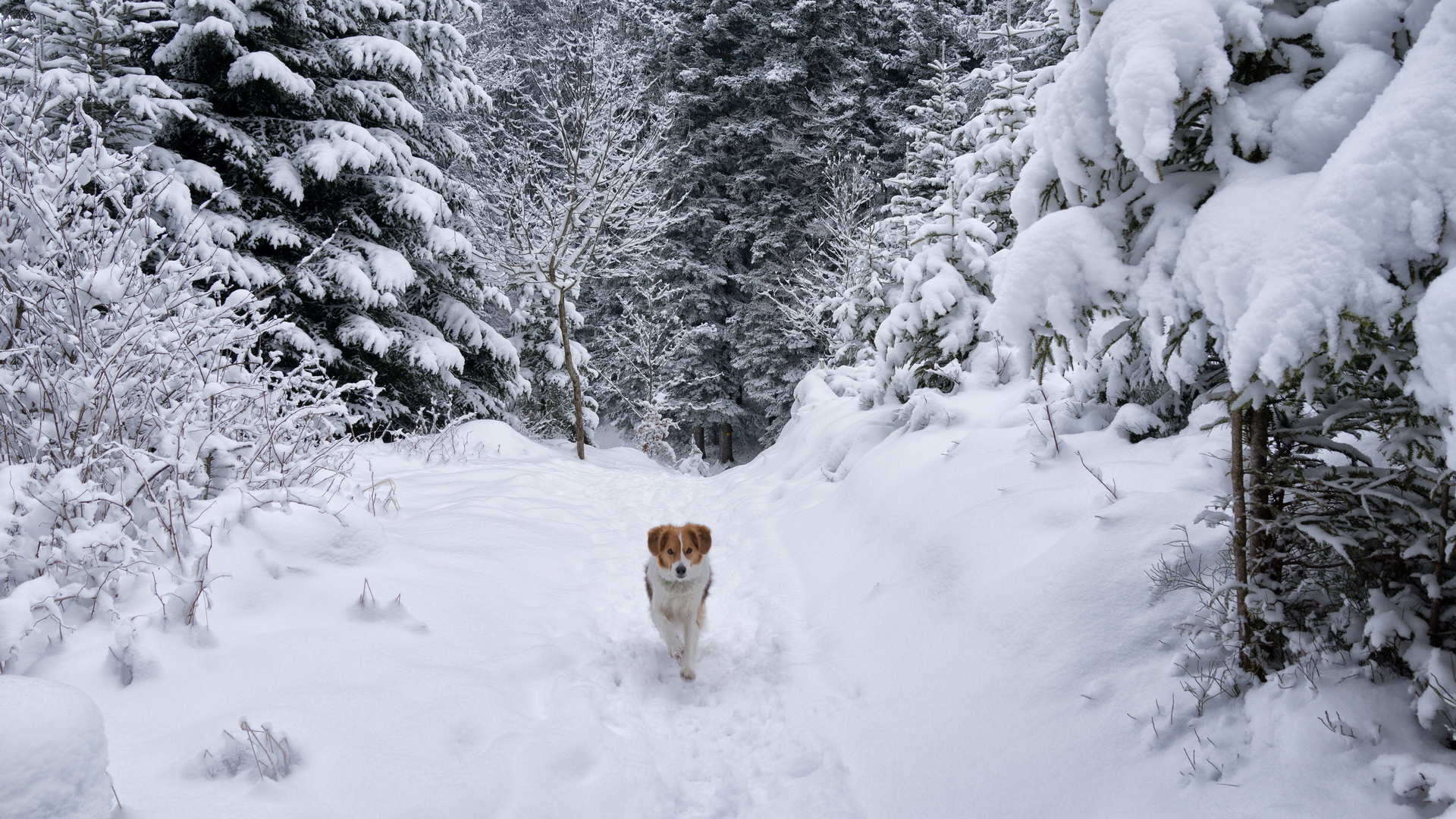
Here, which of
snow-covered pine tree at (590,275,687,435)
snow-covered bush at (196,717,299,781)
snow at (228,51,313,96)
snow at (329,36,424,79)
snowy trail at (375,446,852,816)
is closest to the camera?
snow-covered bush at (196,717,299,781)

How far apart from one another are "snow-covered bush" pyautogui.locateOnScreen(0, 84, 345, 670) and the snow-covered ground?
322 mm

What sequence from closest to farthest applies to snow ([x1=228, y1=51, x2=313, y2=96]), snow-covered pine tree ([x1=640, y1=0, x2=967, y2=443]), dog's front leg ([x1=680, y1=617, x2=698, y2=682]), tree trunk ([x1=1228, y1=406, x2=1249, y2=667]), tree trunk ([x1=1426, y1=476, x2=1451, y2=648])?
1. tree trunk ([x1=1426, y1=476, x2=1451, y2=648])
2. tree trunk ([x1=1228, y1=406, x2=1249, y2=667])
3. dog's front leg ([x1=680, y1=617, x2=698, y2=682])
4. snow ([x1=228, y1=51, x2=313, y2=96])
5. snow-covered pine tree ([x1=640, y1=0, x2=967, y2=443])

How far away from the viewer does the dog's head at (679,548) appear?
357cm

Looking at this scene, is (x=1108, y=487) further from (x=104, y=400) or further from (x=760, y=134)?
(x=760, y=134)

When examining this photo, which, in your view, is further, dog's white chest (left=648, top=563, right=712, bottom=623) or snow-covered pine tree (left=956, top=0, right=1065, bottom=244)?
snow-covered pine tree (left=956, top=0, right=1065, bottom=244)

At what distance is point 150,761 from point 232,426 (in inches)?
94.9

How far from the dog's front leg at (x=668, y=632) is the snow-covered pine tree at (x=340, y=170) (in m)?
6.35

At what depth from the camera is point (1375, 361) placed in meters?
1.59

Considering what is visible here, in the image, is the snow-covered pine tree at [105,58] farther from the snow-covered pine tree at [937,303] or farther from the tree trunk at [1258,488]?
the tree trunk at [1258,488]

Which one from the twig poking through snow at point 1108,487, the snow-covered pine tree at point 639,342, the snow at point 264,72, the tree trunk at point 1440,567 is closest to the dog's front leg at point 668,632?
the twig poking through snow at point 1108,487

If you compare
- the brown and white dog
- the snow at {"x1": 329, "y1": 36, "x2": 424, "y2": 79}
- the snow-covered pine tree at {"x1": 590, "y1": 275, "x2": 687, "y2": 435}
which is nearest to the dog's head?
the brown and white dog

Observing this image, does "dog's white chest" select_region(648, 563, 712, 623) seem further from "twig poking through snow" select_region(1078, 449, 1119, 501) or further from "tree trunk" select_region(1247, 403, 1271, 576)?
"tree trunk" select_region(1247, 403, 1271, 576)

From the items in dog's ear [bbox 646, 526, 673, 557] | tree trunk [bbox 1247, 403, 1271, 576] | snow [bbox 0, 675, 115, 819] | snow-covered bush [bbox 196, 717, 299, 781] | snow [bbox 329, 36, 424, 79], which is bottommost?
dog's ear [bbox 646, 526, 673, 557]

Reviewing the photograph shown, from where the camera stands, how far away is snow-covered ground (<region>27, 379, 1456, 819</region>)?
6.33 ft
